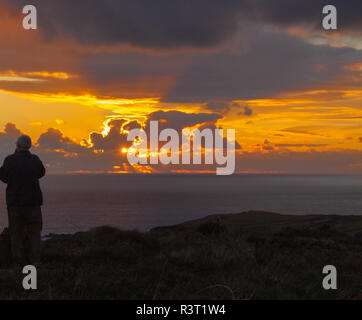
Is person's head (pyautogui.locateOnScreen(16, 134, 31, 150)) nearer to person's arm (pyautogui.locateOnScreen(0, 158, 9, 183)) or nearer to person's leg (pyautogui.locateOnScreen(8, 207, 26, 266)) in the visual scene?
person's arm (pyautogui.locateOnScreen(0, 158, 9, 183))

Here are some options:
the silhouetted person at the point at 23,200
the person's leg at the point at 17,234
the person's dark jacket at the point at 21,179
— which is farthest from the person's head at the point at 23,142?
the person's leg at the point at 17,234

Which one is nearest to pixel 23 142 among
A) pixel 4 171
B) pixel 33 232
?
pixel 4 171

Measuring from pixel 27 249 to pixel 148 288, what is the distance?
4.08 metres

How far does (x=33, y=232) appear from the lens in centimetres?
985

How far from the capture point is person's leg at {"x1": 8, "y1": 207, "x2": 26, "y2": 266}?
9.62m

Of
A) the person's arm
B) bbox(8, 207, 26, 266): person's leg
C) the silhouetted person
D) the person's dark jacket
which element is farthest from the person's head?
bbox(8, 207, 26, 266): person's leg

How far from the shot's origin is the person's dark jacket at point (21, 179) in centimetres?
969

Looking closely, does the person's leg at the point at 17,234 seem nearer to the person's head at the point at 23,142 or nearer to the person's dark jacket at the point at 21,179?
the person's dark jacket at the point at 21,179

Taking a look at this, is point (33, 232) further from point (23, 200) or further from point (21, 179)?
point (21, 179)

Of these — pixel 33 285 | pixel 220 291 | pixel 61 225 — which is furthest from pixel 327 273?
pixel 61 225

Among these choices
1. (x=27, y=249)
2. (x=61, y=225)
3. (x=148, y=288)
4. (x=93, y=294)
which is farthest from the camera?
(x=61, y=225)

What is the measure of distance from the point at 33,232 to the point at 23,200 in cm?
77
